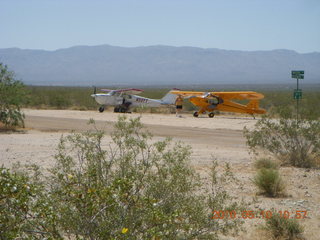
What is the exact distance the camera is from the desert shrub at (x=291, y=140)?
1253cm

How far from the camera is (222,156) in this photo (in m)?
14.5

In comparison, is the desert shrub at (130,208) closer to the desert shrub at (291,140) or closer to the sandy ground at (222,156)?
the sandy ground at (222,156)

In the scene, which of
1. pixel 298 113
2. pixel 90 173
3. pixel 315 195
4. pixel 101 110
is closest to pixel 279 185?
pixel 315 195

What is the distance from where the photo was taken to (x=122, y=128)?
641 cm

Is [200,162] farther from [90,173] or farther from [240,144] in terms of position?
[90,173]

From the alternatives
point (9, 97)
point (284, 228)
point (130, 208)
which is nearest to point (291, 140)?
point (284, 228)

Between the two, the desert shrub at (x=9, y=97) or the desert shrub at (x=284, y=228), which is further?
the desert shrub at (x=9, y=97)

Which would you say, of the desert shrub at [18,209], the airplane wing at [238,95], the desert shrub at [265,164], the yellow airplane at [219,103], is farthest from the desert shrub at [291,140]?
the yellow airplane at [219,103]

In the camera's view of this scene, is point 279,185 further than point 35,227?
Yes

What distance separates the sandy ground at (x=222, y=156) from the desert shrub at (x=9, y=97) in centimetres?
103

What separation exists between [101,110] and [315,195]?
27.4 m

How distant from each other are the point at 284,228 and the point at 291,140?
6.21 m

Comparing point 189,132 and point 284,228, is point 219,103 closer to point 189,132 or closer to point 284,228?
point 189,132

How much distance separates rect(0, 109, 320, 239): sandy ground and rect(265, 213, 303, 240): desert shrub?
0.20 m
